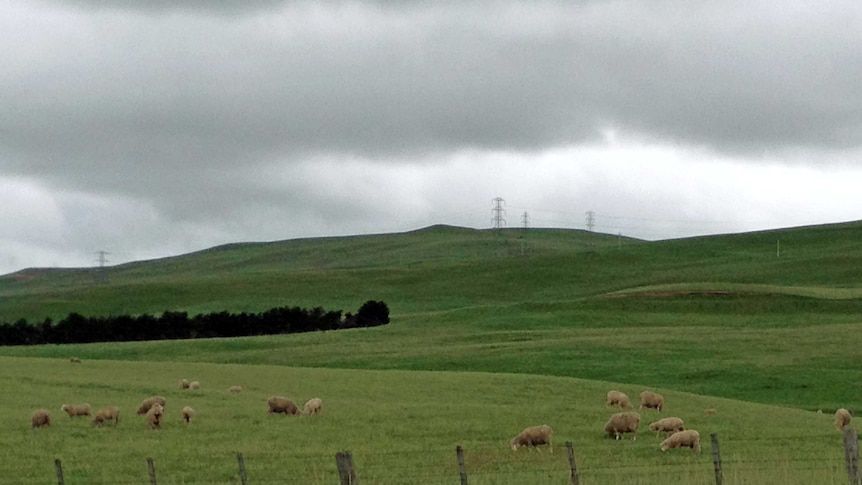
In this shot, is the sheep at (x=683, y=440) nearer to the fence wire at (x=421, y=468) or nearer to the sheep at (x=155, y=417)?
the fence wire at (x=421, y=468)

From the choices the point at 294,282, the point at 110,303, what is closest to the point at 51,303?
the point at 110,303

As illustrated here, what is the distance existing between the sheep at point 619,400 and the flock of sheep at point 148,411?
26.2 feet

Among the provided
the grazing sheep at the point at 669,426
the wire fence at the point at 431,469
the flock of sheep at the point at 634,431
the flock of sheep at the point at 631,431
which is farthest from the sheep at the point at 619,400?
the wire fence at the point at 431,469

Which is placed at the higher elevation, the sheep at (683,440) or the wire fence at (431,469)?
the sheep at (683,440)

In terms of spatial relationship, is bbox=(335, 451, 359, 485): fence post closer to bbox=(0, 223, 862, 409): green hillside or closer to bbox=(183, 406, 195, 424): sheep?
bbox=(183, 406, 195, 424): sheep

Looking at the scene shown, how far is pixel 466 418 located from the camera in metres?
32.3

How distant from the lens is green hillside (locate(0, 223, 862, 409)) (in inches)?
2002

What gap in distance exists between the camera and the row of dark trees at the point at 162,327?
76.1m

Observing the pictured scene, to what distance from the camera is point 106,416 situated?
100 ft

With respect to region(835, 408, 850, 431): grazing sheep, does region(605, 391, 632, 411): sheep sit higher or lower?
higher

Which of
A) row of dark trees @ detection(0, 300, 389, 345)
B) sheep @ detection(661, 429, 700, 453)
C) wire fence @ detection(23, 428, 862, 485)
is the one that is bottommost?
wire fence @ detection(23, 428, 862, 485)

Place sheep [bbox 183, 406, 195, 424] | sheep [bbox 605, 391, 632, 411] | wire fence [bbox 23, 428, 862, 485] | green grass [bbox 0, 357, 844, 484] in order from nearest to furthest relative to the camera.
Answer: wire fence [bbox 23, 428, 862, 485] → green grass [bbox 0, 357, 844, 484] → sheep [bbox 183, 406, 195, 424] → sheep [bbox 605, 391, 632, 411]

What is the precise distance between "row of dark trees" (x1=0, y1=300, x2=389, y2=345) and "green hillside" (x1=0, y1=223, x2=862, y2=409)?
6258 millimetres

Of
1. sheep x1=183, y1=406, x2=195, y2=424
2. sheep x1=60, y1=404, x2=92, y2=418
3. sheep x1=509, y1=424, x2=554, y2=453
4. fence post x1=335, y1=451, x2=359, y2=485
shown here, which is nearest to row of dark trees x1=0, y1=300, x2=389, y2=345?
sheep x1=60, y1=404, x2=92, y2=418
